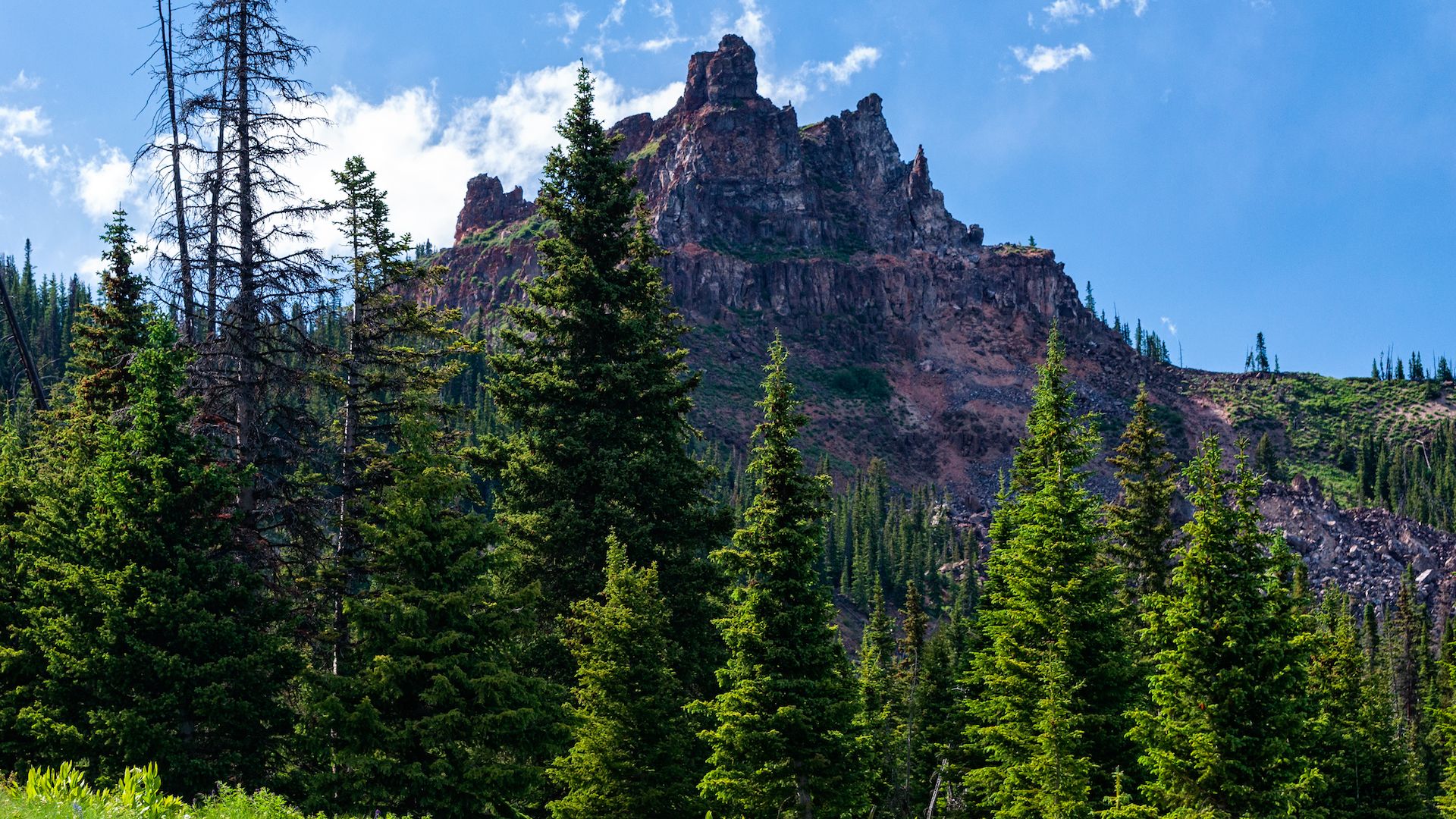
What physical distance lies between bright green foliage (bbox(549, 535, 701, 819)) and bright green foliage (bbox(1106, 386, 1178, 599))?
603 inches

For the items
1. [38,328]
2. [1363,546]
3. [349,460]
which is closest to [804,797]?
[349,460]

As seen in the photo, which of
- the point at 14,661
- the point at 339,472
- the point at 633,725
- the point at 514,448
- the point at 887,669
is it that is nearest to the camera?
the point at 14,661

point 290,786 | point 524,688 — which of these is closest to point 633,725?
point 524,688

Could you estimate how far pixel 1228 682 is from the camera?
18.1 m

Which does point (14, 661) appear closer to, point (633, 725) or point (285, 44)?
point (633, 725)

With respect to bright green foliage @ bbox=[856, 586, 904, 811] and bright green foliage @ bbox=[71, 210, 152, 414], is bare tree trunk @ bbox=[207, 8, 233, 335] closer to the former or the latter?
bright green foliage @ bbox=[71, 210, 152, 414]

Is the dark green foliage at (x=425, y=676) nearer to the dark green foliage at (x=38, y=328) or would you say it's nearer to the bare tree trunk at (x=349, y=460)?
the bare tree trunk at (x=349, y=460)

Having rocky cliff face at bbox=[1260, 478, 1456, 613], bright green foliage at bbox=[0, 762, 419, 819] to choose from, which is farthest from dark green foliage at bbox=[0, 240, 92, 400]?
rocky cliff face at bbox=[1260, 478, 1456, 613]

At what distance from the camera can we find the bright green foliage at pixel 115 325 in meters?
23.4

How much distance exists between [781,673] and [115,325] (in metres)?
18.8

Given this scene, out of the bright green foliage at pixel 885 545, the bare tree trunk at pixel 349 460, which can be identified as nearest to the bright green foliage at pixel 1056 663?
the bare tree trunk at pixel 349 460

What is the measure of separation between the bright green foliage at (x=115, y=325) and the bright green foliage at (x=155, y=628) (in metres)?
7.27

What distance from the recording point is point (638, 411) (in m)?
22.3

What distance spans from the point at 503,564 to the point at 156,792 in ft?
22.9
